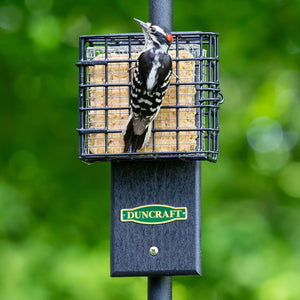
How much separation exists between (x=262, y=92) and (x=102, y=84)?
296 centimetres

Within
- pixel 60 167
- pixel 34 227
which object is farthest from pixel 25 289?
pixel 60 167

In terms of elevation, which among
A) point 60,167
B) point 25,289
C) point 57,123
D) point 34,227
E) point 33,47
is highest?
point 33,47

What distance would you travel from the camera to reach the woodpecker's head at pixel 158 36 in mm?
2707

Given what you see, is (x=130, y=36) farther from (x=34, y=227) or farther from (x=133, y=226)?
(x=34, y=227)

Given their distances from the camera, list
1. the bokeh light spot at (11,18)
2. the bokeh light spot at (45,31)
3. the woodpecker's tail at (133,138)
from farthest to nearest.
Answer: the bokeh light spot at (11,18) → the bokeh light spot at (45,31) → the woodpecker's tail at (133,138)

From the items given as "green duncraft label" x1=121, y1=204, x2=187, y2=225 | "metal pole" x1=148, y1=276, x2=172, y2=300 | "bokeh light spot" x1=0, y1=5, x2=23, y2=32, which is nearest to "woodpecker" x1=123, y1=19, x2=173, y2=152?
"green duncraft label" x1=121, y1=204, x2=187, y2=225

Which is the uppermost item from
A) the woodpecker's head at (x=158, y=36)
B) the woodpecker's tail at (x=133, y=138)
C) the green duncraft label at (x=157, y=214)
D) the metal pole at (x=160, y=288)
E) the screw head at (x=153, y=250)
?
the woodpecker's head at (x=158, y=36)

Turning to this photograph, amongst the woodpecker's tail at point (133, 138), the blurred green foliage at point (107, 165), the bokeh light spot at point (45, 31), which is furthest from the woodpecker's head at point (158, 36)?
the bokeh light spot at point (45, 31)

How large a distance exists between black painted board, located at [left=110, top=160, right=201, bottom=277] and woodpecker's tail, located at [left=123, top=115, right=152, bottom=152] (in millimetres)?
131

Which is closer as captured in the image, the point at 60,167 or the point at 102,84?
the point at 102,84

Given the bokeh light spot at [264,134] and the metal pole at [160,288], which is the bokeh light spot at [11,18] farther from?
the metal pole at [160,288]

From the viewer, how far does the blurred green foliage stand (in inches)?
201

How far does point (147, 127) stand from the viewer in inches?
114

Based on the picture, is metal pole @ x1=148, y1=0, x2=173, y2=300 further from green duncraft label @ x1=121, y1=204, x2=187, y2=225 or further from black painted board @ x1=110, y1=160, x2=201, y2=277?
green duncraft label @ x1=121, y1=204, x2=187, y2=225
